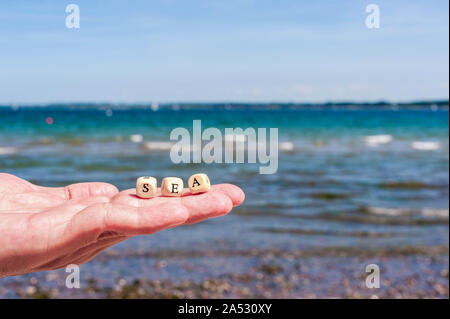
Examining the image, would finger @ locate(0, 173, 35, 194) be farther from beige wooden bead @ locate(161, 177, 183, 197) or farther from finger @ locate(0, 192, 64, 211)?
beige wooden bead @ locate(161, 177, 183, 197)

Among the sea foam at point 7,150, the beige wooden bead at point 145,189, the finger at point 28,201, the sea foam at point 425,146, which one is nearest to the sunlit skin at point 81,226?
the beige wooden bead at point 145,189

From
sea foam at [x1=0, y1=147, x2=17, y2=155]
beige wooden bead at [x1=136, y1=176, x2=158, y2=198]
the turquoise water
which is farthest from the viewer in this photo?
sea foam at [x1=0, y1=147, x2=17, y2=155]

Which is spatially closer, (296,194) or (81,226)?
(81,226)

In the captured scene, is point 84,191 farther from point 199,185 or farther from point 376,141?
point 376,141

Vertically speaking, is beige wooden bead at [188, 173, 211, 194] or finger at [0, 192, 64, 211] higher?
beige wooden bead at [188, 173, 211, 194]

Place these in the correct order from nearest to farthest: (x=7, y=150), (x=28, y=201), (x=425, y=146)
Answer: (x=28, y=201) < (x=7, y=150) < (x=425, y=146)

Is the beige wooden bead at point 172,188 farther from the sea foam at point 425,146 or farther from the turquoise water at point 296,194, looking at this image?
the sea foam at point 425,146

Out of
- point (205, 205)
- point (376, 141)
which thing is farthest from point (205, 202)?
point (376, 141)

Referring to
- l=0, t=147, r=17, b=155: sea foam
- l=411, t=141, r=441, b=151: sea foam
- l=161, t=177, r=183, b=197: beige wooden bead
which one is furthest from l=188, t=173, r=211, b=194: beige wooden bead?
l=411, t=141, r=441, b=151: sea foam

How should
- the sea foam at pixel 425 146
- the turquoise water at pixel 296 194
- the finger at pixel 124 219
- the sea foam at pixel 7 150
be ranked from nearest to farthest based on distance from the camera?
the finger at pixel 124 219
the turquoise water at pixel 296 194
the sea foam at pixel 7 150
the sea foam at pixel 425 146

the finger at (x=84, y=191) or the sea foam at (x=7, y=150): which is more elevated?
the sea foam at (x=7, y=150)

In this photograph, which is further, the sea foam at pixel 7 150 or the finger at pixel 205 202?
the sea foam at pixel 7 150

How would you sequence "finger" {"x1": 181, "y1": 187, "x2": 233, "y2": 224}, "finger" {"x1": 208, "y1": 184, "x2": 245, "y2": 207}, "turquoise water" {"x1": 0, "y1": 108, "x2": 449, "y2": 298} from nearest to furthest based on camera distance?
1. "finger" {"x1": 181, "y1": 187, "x2": 233, "y2": 224}
2. "finger" {"x1": 208, "y1": 184, "x2": 245, "y2": 207}
3. "turquoise water" {"x1": 0, "y1": 108, "x2": 449, "y2": 298}
